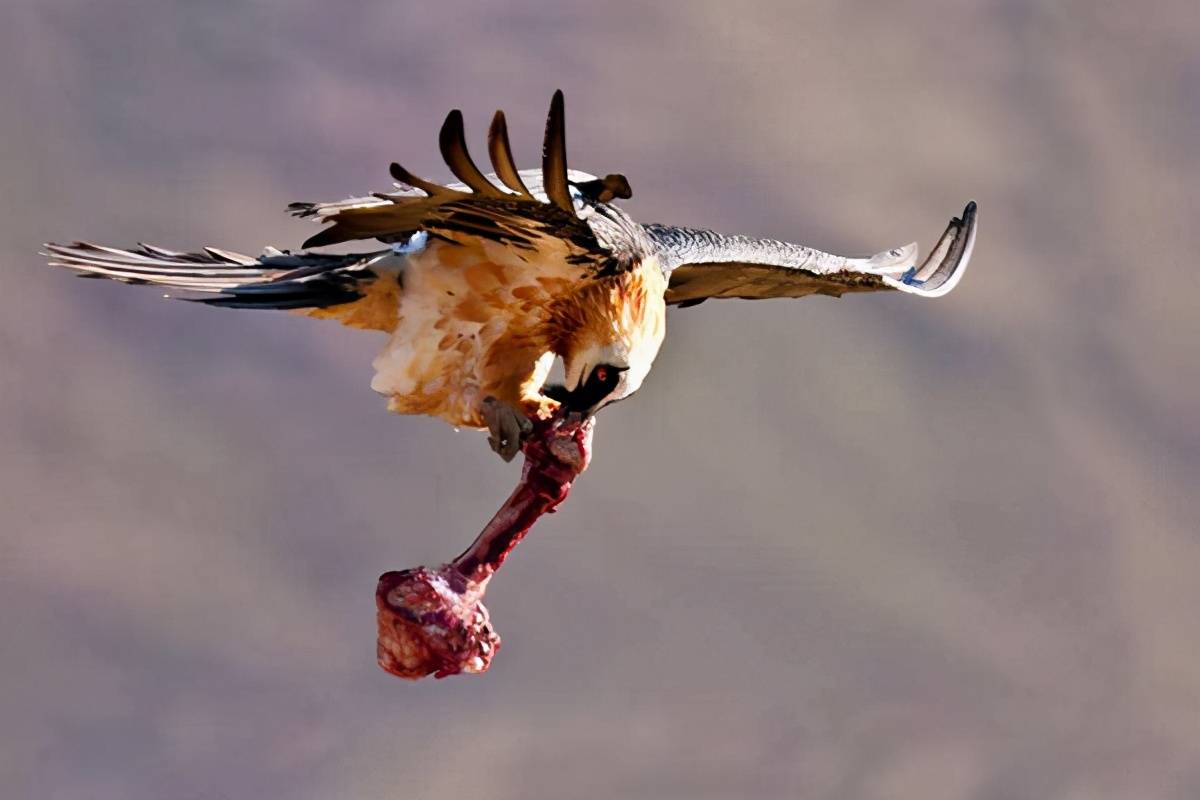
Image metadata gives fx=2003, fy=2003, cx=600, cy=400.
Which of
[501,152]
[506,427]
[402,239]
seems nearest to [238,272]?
[402,239]

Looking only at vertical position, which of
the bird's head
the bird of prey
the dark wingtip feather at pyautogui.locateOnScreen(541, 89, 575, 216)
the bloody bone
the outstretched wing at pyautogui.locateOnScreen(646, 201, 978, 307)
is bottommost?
the bloody bone

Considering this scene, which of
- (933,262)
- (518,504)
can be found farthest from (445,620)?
(933,262)

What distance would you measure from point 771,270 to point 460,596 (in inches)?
62.0

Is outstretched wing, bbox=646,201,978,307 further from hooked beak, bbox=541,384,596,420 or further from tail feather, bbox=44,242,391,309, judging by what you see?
tail feather, bbox=44,242,391,309

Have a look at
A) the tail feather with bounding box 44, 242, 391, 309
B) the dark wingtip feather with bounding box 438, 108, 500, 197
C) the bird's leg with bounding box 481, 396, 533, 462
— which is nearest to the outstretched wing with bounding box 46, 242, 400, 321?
the tail feather with bounding box 44, 242, 391, 309

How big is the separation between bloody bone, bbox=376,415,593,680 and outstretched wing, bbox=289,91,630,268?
0.69m

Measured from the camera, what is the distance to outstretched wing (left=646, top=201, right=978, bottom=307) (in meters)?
6.03

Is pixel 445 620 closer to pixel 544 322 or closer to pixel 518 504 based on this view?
pixel 518 504

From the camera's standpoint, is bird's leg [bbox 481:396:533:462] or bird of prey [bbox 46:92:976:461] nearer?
bird of prey [bbox 46:92:976:461]

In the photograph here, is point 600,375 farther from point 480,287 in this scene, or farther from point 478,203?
point 478,203

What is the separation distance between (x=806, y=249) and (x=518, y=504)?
1435 millimetres

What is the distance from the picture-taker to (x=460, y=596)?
5.43m

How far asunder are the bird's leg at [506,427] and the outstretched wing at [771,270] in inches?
25.1

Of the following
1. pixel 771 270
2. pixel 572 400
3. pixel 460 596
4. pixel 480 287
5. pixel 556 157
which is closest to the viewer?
pixel 556 157
